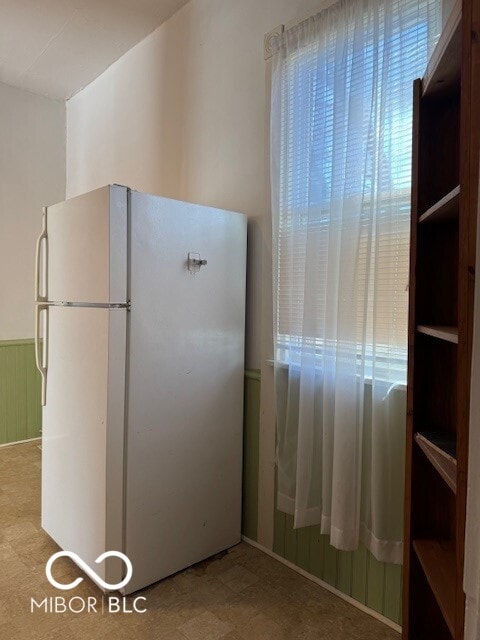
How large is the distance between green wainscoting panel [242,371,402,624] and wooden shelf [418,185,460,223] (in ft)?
3.93

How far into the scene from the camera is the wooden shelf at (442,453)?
3.30 feet

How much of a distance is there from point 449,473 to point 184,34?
9.00 feet

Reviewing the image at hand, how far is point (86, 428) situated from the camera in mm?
1861

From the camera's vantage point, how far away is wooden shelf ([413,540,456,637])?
1.02 meters

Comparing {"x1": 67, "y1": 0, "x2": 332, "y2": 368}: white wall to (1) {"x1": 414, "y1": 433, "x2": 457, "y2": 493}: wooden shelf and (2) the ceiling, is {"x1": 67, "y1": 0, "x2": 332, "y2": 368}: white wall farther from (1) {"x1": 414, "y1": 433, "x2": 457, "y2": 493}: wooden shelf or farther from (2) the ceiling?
(1) {"x1": 414, "y1": 433, "x2": 457, "y2": 493}: wooden shelf

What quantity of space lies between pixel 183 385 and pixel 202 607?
0.89m

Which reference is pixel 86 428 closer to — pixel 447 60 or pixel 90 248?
pixel 90 248

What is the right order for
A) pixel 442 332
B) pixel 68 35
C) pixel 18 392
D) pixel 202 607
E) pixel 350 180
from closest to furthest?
pixel 442 332, pixel 350 180, pixel 202 607, pixel 68 35, pixel 18 392

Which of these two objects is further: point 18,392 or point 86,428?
point 18,392

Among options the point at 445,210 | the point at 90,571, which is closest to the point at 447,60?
the point at 445,210

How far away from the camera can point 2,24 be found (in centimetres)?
279

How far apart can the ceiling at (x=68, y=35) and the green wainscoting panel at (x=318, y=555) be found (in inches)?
89.9

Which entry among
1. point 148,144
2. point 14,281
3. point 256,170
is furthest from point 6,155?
point 256,170

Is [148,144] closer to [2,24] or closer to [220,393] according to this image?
[2,24]
